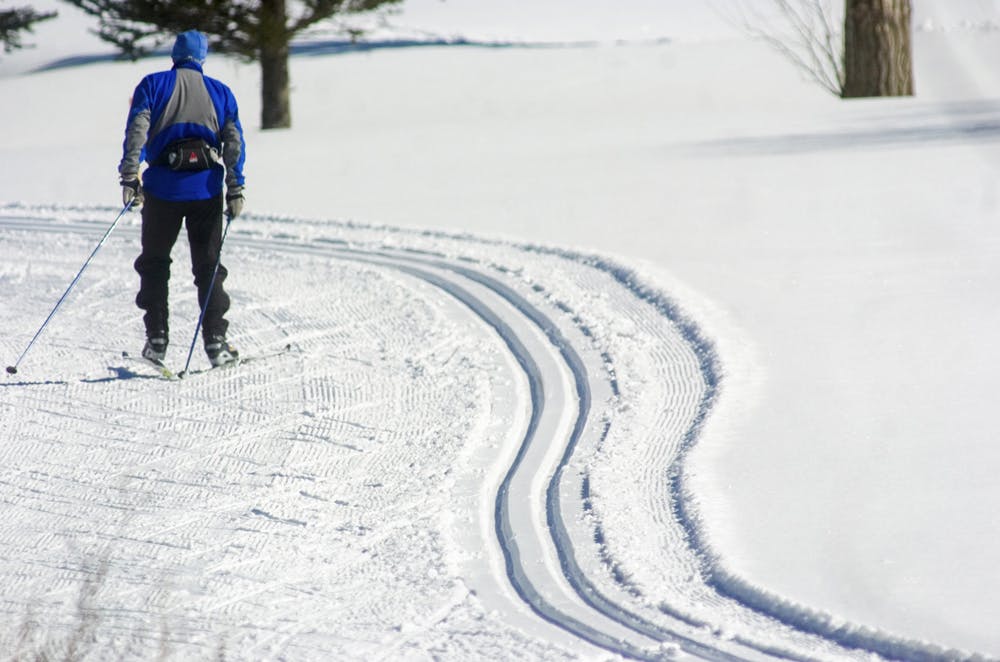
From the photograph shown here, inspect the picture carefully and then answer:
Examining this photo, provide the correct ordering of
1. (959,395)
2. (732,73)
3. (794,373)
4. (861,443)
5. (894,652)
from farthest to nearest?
1. (732,73)
2. (794,373)
3. (959,395)
4. (861,443)
5. (894,652)

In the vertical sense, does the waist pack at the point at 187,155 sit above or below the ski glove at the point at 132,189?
above

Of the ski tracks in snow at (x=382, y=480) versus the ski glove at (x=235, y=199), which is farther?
the ski glove at (x=235, y=199)

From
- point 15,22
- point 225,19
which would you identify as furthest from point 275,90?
point 15,22

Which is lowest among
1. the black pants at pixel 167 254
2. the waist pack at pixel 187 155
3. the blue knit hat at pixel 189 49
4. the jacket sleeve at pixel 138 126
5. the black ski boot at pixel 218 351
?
the black ski boot at pixel 218 351

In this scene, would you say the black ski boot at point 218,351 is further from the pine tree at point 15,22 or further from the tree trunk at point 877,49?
the pine tree at point 15,22

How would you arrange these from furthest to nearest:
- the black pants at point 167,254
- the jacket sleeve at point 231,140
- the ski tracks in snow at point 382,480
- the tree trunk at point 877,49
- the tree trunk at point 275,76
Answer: the tree trunk at point 275,76 < the tree trunk at point 877,49 < the black pants at point 167,254 < the jacket sleeve at point 231,140 < the ski tracks in snow at point 382,480

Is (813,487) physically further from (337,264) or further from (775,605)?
(337,264)

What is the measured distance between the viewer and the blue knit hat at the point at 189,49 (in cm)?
664

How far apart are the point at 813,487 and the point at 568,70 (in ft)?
80.3

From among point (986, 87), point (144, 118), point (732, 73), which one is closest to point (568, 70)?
point (732, 73)

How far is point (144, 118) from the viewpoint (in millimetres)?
6551

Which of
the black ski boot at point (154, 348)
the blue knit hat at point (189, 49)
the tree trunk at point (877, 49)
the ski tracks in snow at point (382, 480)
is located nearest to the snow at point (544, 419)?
the ski tracks in snow at point (382, 480)

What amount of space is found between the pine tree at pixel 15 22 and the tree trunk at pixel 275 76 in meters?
9.28

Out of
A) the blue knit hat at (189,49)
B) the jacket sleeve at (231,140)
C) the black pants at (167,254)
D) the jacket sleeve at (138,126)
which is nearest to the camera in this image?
the jacket sleeve at (138,126)
